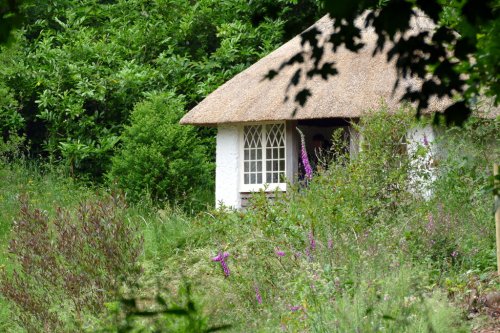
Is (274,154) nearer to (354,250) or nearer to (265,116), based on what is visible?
(265,116)

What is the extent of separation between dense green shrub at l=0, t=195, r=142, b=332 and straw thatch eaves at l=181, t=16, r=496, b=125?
608 centimetres

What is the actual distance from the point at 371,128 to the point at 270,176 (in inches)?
219

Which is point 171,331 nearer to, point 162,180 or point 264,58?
point 162,180

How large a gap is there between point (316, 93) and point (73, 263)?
7780mm

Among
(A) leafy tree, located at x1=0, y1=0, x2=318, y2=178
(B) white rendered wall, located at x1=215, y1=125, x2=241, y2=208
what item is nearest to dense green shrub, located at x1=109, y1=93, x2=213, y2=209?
(B) white rendered wall, located at x1=215, y1=125, x2=241, y2=208

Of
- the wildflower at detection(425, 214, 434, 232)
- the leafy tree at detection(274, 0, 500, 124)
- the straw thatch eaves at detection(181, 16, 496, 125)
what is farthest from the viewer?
the straw thatch eaves at detection(181, 16, 496, 125)

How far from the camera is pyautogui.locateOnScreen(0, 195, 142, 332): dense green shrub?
734 centimetres

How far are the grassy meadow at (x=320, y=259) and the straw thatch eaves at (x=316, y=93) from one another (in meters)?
3.40

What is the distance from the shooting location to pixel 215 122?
50.1 ft

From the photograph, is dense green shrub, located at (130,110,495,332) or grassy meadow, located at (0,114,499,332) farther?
grassy meadow, located at (0,114,499,332)

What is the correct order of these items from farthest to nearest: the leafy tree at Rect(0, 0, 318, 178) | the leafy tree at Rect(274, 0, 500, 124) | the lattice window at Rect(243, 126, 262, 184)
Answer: the leafy tree at Rect(0, 0, 318, 178)
the lattice window at Rect(243, 126, 262, 184)
the leafy tree at Rect(274, 0, 500, 124)

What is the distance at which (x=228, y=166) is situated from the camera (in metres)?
15.6

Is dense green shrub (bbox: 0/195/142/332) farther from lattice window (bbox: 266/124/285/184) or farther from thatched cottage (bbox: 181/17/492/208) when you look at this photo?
lattice window (bbox: 266/124/285/184)

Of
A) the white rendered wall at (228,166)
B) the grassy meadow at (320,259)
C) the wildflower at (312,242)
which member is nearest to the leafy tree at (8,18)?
the grassy meadow at (320,259)
